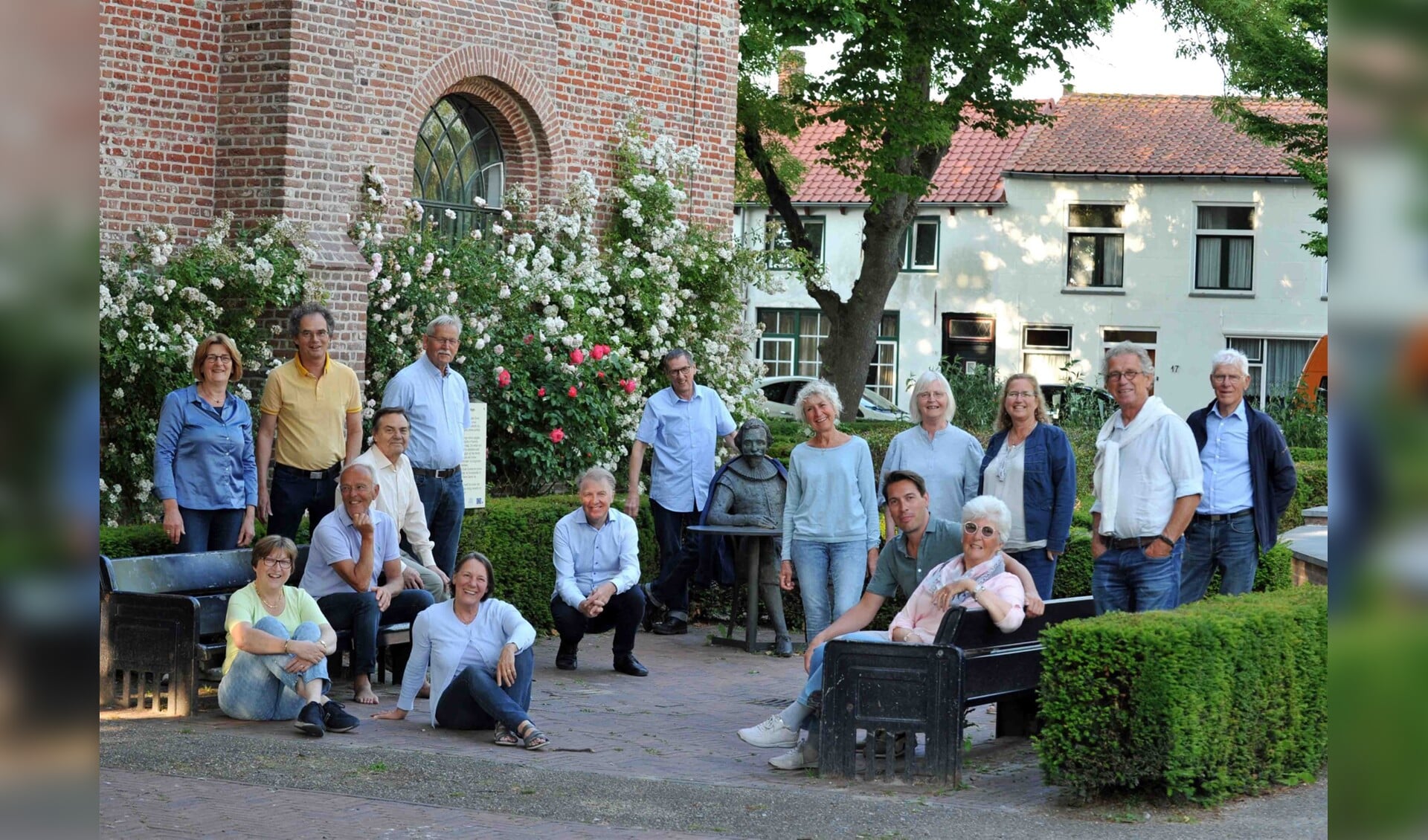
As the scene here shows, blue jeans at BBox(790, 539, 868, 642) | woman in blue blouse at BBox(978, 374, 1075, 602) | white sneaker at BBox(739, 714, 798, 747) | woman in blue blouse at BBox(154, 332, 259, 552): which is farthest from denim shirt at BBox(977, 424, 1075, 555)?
woman in blue blouse at BBox(154, 332, 259, 552)

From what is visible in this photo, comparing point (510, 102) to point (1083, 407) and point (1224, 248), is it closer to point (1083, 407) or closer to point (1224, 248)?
point (1083, 407)

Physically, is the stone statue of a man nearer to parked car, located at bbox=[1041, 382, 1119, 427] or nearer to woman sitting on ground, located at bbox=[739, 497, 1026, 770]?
woman sitting on ground, located at bbox=[739, 497, 1026, 770]

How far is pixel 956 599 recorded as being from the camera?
7.62 m

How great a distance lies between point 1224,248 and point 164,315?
30168 millimetres

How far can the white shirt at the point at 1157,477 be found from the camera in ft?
26.1

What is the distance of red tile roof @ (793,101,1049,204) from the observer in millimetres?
39875

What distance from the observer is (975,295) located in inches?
1575

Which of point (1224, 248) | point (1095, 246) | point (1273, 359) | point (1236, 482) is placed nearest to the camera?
point (1236, 482)

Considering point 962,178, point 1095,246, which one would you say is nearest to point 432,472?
point 1095,246

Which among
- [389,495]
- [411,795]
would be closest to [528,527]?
[389,495]

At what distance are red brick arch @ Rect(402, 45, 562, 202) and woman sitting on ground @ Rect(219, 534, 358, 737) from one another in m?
7.54

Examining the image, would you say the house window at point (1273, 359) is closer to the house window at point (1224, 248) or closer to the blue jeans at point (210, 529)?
the house window at point (1224, 248)
